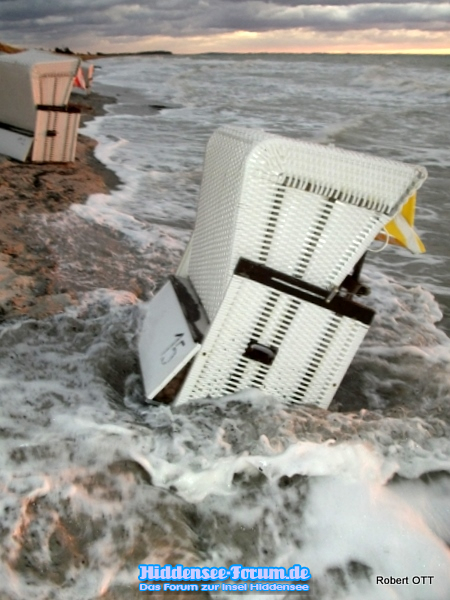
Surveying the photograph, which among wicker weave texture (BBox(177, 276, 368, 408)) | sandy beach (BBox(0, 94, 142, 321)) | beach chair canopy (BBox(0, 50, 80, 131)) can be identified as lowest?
sandy beach (BBox(0, 94, 142, 321))

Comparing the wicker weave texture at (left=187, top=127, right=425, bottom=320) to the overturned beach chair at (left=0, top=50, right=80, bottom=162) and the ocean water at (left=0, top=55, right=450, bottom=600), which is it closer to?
the ocean water at (left=0, top=55, right=450, bottom=600)

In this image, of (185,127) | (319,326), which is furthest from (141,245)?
(185,127)

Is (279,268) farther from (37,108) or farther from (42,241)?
(37,108)

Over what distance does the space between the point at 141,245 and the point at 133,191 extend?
6.44 ft

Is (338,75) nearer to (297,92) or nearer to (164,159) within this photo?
(297,92)

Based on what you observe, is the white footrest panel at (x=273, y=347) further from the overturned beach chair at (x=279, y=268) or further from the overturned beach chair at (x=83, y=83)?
the overturned beach chair at (x=83, y=83)

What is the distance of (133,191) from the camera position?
6.15 meters

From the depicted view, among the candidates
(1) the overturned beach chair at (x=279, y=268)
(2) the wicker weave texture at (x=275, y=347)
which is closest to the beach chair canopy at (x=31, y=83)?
(1) the overturned beach chair at (x=279, y=268)

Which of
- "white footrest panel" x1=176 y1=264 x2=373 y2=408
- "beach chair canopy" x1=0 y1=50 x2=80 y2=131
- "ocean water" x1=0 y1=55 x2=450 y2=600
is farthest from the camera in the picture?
"beach chair canopy" x1=0 y1=50 x2=80 y2=131

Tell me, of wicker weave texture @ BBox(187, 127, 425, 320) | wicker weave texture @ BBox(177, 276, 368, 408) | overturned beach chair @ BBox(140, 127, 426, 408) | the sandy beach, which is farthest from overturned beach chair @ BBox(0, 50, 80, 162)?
wicker weave texture @ BBox(177, 276, 368, 408)

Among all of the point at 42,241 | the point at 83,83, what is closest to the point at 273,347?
the point at 42,241

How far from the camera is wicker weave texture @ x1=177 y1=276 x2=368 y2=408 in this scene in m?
2.05

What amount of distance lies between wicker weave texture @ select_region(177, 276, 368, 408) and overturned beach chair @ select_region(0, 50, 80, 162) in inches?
188

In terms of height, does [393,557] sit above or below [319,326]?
below
